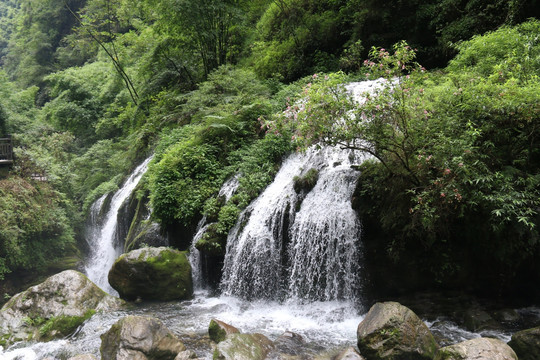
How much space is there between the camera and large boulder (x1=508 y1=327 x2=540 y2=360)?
523 centimetres

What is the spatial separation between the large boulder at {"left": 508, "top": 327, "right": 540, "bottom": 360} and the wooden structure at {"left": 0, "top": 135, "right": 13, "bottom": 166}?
17.0 m

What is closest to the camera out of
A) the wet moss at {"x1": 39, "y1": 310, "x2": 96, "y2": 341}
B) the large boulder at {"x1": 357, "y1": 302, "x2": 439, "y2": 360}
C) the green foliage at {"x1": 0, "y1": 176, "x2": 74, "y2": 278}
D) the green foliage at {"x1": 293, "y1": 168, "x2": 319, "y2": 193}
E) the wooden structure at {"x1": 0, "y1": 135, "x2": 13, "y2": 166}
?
the large boulder at {"x1": 357, "y1": 302, "x2": 439, "y2": 360}

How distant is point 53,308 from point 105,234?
720 cm

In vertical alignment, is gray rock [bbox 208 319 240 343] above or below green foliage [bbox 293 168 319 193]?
below

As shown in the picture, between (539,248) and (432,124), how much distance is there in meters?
2.77

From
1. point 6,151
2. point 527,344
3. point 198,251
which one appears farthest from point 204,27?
point 527,344

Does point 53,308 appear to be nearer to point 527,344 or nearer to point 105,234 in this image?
point 105,234

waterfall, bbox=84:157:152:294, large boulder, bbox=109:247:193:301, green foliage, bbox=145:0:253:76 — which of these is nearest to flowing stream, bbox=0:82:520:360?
large boulder, bbox=109:247:193:301

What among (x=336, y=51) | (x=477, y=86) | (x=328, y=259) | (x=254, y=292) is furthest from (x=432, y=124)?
(x=336, y=51)

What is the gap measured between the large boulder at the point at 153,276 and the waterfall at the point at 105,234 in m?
4.78

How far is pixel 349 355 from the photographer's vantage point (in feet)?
18.6

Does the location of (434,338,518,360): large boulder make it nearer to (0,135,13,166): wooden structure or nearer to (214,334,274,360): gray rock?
(214,334,274,360): gray rock

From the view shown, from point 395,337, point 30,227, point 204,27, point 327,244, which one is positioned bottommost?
point 395,337

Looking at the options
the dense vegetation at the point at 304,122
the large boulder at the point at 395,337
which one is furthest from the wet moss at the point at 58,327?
the large boulder at the point at 395,337
